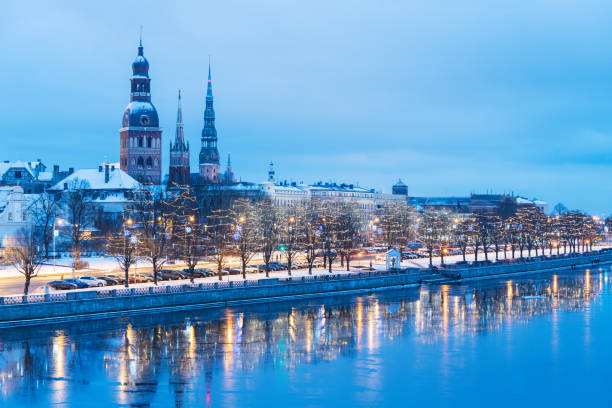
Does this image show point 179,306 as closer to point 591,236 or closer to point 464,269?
point 464,269

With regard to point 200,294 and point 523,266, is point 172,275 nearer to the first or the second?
point 200,294

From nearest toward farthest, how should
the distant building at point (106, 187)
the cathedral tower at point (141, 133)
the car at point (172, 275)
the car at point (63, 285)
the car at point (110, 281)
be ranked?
1. the car at point (63, 285)
2. the car at point (110, 281)
3. the car at point (172, 275)
4. the distant building at point (106, 187)
5. the cathedral tower at point (141, 133)

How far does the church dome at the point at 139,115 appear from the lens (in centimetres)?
17412

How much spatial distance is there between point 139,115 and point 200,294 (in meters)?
115

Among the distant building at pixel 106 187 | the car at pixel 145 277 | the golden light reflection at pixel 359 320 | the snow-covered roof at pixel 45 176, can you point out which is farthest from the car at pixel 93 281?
the snow-covered roof at pixel 45 176

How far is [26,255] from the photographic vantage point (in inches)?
2462

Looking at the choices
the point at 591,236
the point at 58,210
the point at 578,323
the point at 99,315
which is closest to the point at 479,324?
the point at 578,323

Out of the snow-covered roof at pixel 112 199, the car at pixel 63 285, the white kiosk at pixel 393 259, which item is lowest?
the car at pixel 63 285

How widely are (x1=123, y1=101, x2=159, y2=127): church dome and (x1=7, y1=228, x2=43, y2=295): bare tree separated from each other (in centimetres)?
7796

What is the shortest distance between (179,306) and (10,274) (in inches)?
788

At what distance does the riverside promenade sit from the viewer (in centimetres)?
5541

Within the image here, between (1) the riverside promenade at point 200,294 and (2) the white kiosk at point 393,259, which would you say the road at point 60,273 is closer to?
(1) the riverside promenade at point 200,294

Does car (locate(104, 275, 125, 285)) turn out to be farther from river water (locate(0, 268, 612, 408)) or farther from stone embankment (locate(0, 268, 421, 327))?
river water (locate(0, 268, 612, 408))

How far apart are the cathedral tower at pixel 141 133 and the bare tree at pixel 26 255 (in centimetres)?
7589
